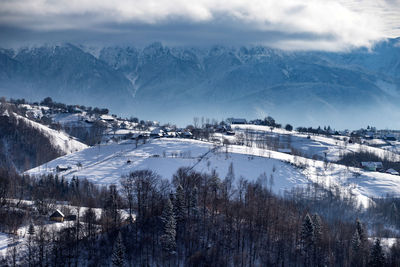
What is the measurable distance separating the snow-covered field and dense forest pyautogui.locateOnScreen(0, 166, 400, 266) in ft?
88.6

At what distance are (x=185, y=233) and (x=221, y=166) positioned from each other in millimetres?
49082

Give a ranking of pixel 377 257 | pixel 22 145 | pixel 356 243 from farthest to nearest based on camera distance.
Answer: pixel 22 145
pixel 356 243
pixel 377 257

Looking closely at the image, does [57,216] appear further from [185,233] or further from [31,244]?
[185,233]

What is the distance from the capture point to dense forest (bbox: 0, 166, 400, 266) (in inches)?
2704

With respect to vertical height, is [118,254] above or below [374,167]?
below

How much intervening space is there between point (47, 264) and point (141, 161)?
63.9 metres

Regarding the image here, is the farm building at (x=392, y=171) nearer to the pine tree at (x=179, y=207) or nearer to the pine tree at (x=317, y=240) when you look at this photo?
the pine tree at (x=317, y=240)

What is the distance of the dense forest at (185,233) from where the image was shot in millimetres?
68688

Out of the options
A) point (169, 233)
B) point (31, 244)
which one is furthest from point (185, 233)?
point (31, 244)

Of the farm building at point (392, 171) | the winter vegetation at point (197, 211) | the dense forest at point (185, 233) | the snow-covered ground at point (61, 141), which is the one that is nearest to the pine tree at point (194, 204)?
the dense forest at point (185, 233)

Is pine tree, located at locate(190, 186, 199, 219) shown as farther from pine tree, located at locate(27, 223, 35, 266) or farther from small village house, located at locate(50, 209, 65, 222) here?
pine tree, located at locate(27, 223, 35, 266)

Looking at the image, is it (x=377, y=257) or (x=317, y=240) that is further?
(x=317, y=240)

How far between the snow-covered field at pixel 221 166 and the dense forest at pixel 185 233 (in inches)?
1063

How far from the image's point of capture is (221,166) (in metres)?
123
